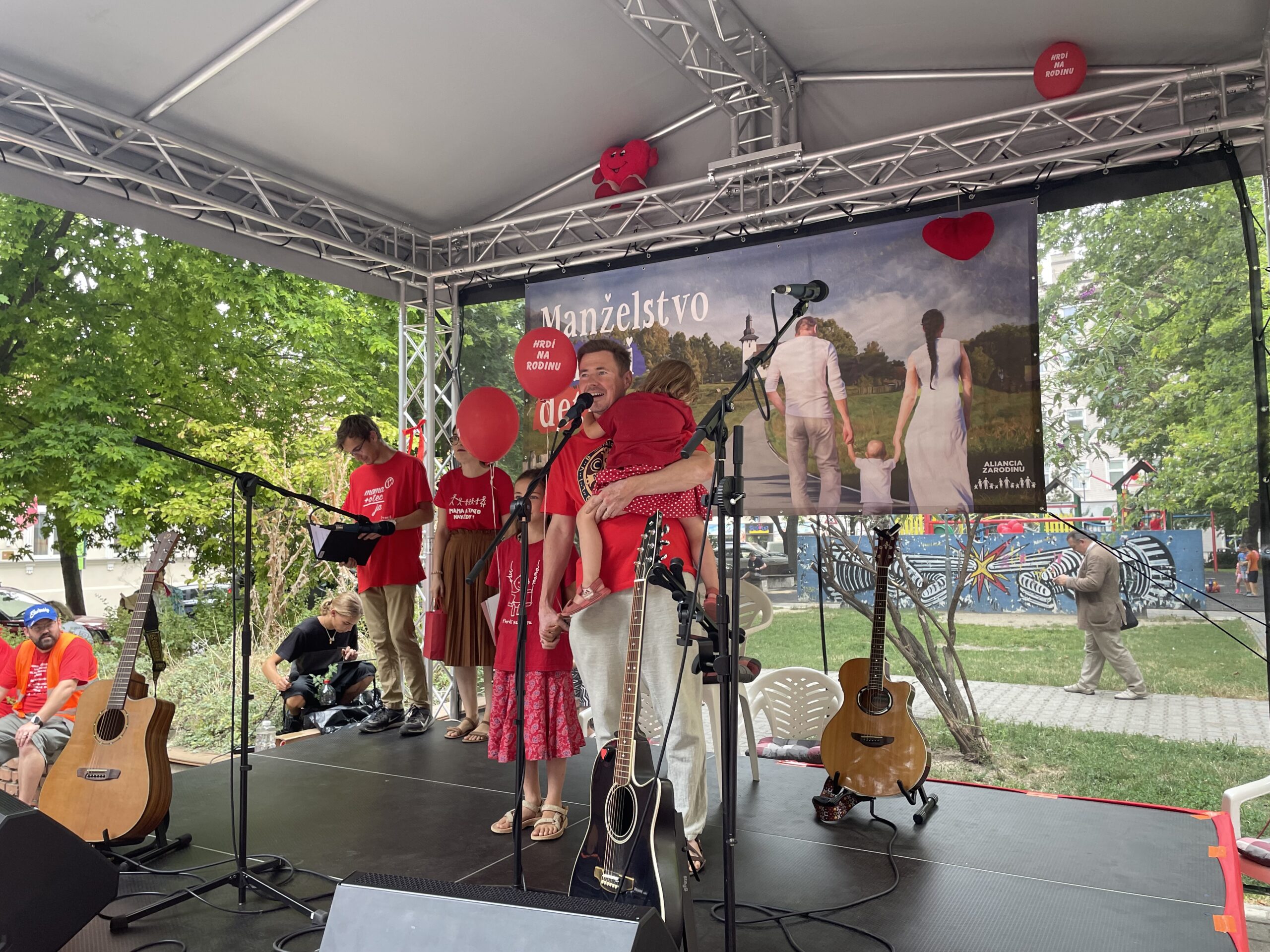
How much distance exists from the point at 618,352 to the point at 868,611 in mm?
3883

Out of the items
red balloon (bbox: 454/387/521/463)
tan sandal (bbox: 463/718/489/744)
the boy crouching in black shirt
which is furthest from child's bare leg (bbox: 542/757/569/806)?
the boy crouching in black shirt

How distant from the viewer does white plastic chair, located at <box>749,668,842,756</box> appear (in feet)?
13.8

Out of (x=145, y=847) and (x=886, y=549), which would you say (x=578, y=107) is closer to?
(x=886, y=549)

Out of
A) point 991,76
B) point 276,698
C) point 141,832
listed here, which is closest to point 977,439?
point 991,76

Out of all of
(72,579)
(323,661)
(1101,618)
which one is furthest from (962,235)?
(72,579)

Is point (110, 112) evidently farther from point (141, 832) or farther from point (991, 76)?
point (991, 76)

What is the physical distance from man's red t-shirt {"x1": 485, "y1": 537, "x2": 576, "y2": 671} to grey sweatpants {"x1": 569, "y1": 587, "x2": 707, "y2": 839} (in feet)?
0.88

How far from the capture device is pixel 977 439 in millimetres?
4109

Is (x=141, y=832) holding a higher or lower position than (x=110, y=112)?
lower

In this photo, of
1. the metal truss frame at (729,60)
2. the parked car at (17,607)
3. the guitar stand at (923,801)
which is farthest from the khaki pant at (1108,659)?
the parked car at (17,607)

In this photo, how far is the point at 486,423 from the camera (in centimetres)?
431

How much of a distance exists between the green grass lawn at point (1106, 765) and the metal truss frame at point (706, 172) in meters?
3.76

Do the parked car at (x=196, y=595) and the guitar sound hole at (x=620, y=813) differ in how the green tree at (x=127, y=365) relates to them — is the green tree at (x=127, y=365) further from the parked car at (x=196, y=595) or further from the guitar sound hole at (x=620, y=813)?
the guitar sound hole at (x=620, y=813)

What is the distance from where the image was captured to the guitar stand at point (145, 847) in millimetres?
2965
